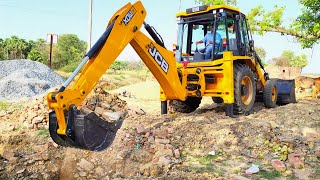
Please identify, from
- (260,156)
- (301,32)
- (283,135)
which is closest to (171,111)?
(283,135)

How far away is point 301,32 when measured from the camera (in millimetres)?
13820

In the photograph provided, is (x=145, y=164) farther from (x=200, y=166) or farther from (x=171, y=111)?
(x=171, y=111)

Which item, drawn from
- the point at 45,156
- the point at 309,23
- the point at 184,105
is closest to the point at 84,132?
the point at 45,156

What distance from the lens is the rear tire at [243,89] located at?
812 centimetres


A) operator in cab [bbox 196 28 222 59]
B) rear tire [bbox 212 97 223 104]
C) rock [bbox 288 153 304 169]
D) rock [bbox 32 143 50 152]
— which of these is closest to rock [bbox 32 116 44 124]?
rock [bbox 32 143 50 152]

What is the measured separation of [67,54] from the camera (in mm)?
38469

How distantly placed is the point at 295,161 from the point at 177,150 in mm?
1788

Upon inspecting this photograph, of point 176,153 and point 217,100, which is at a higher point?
point 217,100

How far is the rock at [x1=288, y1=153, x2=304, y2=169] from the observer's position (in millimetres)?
5332

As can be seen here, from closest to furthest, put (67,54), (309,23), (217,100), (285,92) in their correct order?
(285,92) → (217,100) → (309,23) → (67,54)

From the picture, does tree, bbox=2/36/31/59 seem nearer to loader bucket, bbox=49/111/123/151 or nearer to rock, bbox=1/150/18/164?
rock, bbox=1/150/18/164

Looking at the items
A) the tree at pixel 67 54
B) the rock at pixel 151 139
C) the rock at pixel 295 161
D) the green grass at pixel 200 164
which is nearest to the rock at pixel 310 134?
the rock at pixel 295 161

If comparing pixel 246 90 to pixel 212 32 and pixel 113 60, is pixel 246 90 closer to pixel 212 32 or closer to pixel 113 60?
pixel 212 32

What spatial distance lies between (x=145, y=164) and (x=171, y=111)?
4362mm
